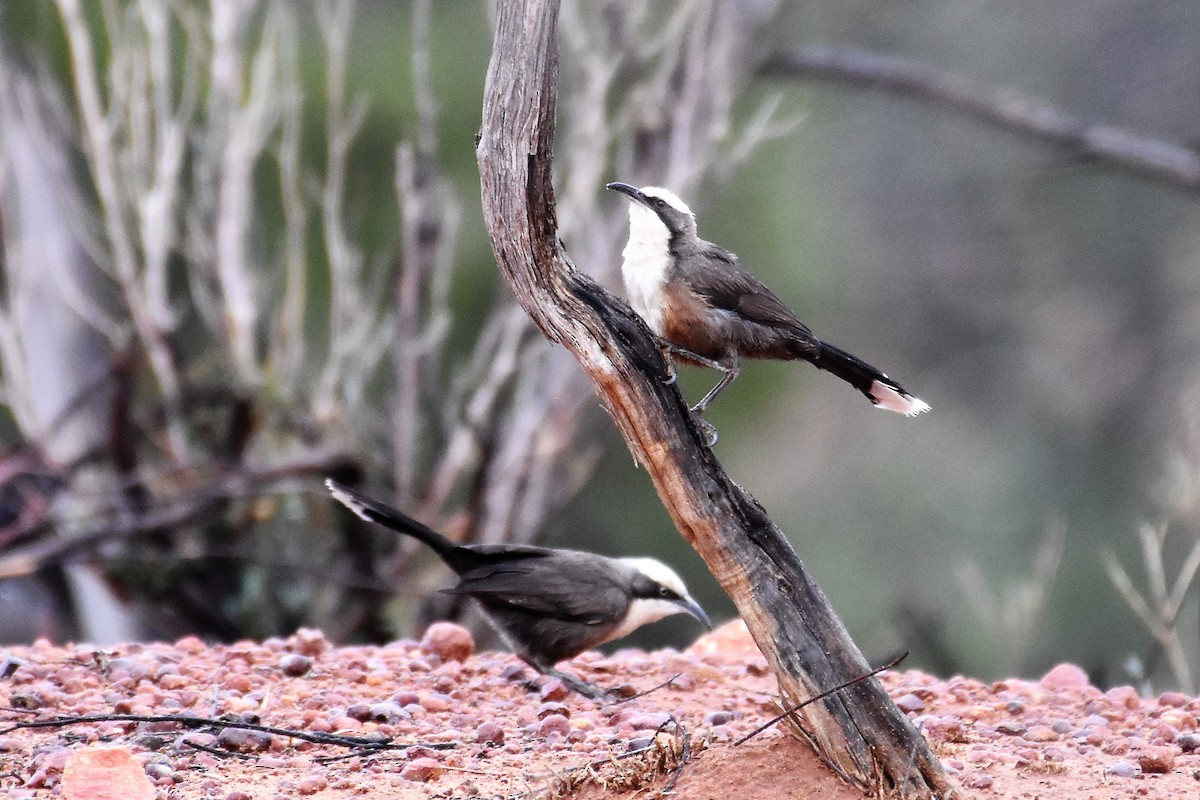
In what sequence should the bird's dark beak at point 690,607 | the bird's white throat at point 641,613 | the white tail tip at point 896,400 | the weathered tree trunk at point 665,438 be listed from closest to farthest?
the weathered tree trunk at point 665,438 → the white tail tip at point 896,400 → the bird's white throat at point 641,613 → the bird's dark beak at point 690,607

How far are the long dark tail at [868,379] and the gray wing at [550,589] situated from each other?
3.73 feet

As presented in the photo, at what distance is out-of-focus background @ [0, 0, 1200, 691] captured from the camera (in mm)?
7926

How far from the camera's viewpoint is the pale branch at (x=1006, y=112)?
10766 mm

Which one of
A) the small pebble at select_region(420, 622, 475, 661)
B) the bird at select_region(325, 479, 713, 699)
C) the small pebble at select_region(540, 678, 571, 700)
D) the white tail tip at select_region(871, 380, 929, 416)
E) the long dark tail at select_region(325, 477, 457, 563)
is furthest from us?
the small pebble at select_region(420, 622, 475, 661)

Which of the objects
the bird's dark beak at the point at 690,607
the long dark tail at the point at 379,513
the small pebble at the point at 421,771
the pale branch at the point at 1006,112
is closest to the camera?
the small pebble at the point at 421,771

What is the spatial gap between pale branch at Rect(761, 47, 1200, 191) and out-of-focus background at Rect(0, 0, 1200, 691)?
0.27m

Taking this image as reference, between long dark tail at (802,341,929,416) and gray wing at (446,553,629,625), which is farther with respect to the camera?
gray wing at (446,553,629,625)

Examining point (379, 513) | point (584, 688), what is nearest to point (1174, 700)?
point (584, 688)

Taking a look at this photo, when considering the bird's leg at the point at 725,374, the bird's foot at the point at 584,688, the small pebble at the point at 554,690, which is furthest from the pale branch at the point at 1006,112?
the small pebble at the point at 554,690

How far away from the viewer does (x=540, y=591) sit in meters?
4.93

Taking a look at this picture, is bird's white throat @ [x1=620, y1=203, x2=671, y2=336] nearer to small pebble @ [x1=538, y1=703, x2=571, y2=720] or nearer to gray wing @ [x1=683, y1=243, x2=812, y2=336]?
gray wing @ [x1=683, y1=243, x2=812, y2=336]

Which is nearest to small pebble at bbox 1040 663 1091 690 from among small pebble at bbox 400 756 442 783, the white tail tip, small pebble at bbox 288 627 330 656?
the white tail tip

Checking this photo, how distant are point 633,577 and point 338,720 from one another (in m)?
1.54

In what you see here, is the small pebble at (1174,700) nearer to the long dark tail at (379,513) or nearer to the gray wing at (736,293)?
the gray wing at (736,293)
